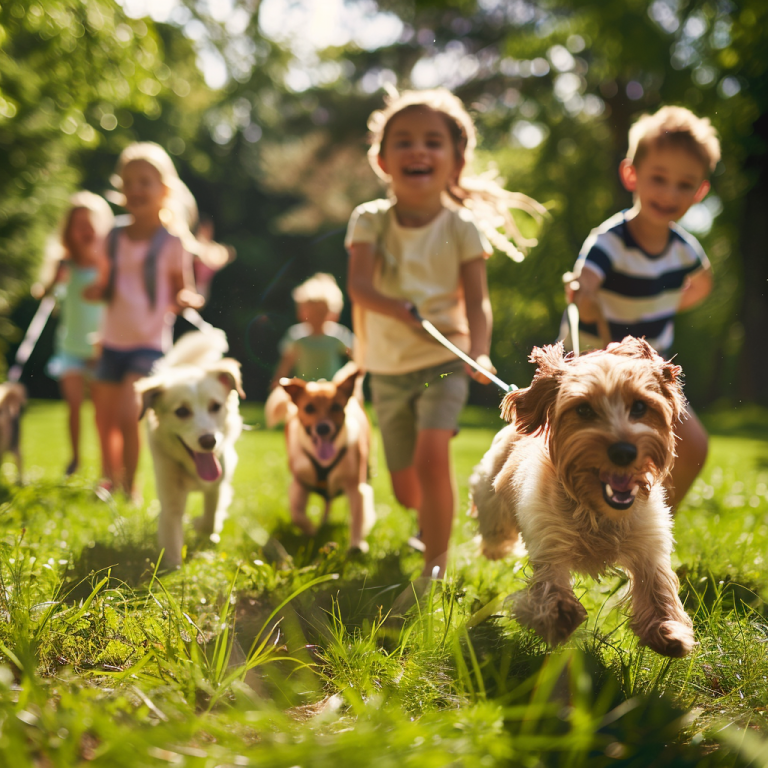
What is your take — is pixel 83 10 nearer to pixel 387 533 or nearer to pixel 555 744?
pixel 387 533

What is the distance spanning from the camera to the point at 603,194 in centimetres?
1772

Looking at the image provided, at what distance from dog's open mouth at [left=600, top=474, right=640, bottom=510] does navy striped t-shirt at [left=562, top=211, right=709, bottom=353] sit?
1600 mm

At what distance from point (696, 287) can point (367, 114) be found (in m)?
19.4

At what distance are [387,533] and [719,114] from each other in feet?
41.2

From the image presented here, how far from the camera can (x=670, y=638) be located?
211cm

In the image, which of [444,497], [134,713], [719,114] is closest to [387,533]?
[444,497]

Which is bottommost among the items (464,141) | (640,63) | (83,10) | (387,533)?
(387,533)

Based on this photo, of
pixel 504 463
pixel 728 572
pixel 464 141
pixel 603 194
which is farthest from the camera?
pixel 603 194

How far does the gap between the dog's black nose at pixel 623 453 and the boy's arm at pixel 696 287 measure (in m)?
2.37

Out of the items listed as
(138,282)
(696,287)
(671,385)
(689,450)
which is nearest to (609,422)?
(671,385)

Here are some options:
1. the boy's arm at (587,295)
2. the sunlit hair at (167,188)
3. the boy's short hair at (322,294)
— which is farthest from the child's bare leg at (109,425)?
the boy's arm at (587,295)

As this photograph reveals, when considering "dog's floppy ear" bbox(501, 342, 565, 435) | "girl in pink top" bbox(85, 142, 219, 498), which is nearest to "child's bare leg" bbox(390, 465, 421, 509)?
"dog's floppy ear" bbox(501, 342, 565, 435)

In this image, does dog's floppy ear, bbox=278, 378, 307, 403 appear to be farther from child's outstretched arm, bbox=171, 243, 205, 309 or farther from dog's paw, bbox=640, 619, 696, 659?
dog's paw, bbox=640, 619, 696, 659

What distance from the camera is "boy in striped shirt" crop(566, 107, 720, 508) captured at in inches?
145
